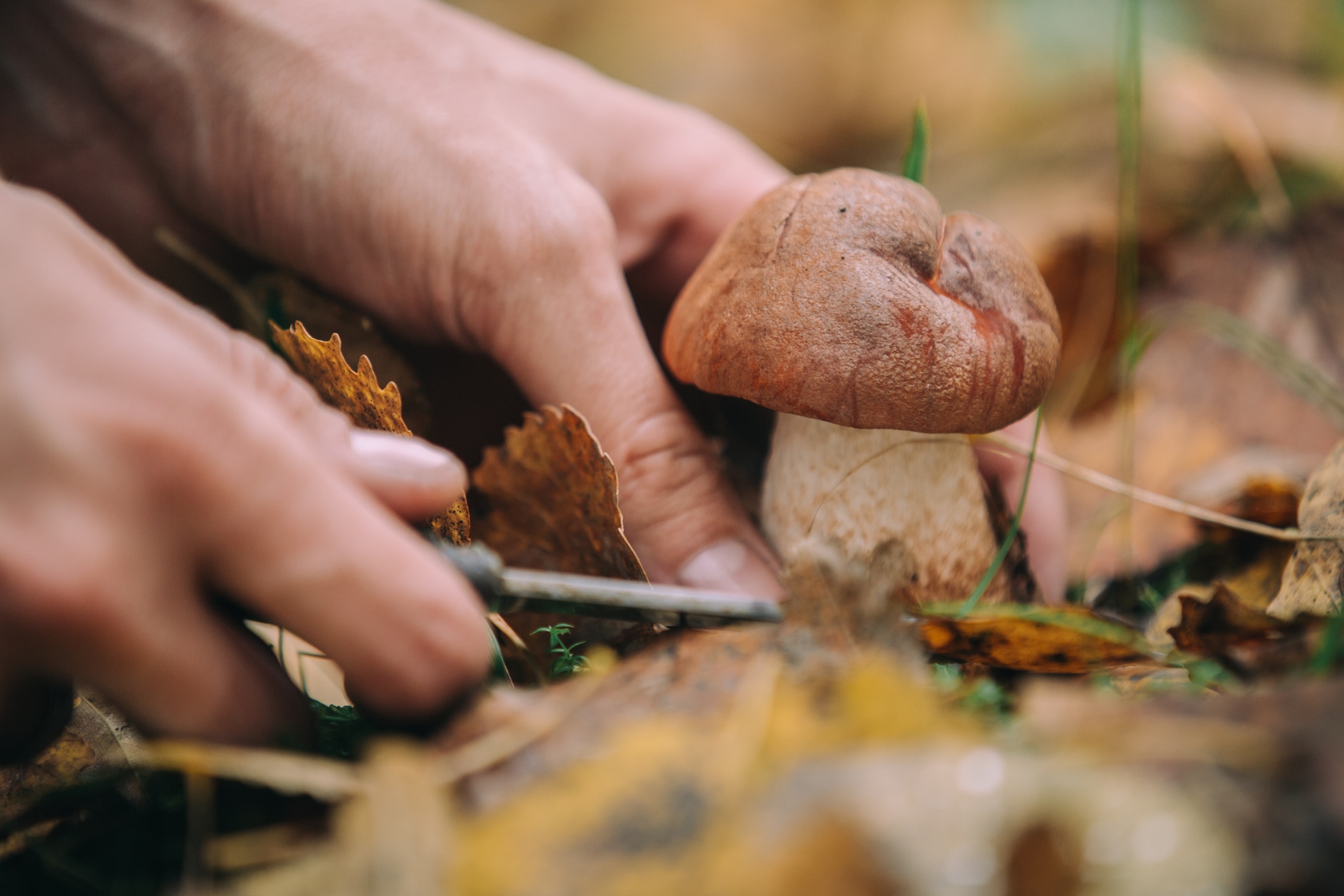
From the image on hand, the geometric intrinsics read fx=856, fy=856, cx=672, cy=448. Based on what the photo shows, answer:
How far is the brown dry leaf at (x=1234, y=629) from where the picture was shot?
0.77m

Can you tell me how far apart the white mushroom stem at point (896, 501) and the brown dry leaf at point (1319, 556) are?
1.19 ft

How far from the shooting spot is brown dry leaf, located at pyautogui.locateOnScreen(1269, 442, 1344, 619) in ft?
3.23

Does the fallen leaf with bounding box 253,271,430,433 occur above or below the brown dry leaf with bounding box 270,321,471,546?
below

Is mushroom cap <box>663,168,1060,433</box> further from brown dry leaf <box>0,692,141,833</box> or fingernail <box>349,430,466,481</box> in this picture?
brown dry leaf <box>0,692,141,833</box>

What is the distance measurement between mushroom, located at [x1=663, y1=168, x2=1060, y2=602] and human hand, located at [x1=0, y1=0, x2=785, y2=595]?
18cm

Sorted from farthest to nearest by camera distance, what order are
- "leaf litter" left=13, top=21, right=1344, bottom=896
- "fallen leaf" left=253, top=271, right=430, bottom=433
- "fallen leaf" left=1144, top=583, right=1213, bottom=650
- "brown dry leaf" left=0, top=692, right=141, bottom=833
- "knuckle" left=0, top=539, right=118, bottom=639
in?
1. "fallen leaf" left=253, top=271, right=430, bottom=433
2. "fallen leaf" left=1144, top=583, right=1213, bottom=650
3. "brown dry leaf" left=0, top=692, right=141, bottom=833
4. "knuckle" left=0, top=539, right=118, bottom=639
5. "leaf litter" left=13, top=21, right=1344, bottom=896

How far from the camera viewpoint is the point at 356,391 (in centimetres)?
107

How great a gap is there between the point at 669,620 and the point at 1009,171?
3.78 m

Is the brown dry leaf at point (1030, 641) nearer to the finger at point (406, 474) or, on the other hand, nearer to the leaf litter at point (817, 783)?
the leaf litter at point (817, 783)

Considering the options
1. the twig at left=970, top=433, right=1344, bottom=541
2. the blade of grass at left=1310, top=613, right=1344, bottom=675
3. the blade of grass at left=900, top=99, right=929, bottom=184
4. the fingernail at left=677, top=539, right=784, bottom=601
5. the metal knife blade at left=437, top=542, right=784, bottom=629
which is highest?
the blade of grass at left=900, top=99, right=929, bottom=184

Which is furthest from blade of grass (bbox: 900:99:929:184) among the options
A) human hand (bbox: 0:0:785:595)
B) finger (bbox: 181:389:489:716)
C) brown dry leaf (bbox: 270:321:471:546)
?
finger (bbox: 181:389:489:716)

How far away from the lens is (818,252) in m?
1.06

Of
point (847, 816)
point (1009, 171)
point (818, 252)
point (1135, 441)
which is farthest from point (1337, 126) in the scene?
point (847, 816)

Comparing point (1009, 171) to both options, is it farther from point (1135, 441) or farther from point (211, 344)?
point (211, 344)
